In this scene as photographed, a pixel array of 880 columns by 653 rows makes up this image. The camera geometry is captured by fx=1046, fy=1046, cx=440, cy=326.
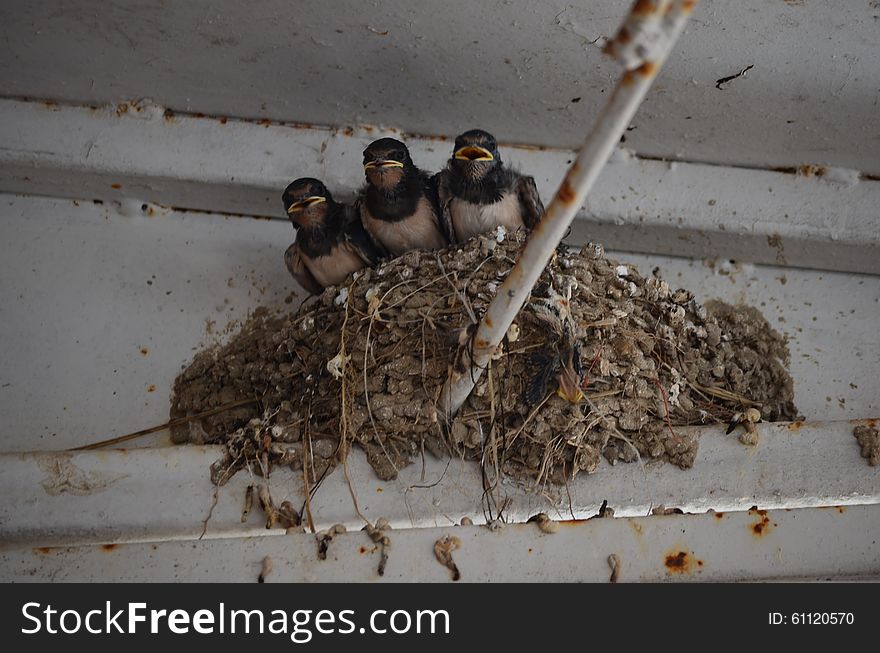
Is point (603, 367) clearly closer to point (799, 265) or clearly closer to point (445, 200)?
point (445, 200)

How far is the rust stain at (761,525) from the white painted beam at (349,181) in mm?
1209

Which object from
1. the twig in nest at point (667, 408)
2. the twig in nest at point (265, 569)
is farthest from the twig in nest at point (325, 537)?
the twig in nest at point (667, 408)

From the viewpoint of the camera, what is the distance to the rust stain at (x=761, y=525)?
106 inches

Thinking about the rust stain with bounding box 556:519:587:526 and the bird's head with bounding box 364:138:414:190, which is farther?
the bird's head with bounding box 364:138:414:190

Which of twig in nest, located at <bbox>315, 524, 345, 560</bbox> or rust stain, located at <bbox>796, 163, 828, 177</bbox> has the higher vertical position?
rust stain, located at <bbox>796, 163, 828, 177</bbox>

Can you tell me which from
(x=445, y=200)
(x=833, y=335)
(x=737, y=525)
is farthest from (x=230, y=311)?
(x=833, y=335)

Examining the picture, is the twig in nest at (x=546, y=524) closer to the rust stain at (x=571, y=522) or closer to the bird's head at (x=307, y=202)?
the rust stain at (x=571, y=522)

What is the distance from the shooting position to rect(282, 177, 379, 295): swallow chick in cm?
337

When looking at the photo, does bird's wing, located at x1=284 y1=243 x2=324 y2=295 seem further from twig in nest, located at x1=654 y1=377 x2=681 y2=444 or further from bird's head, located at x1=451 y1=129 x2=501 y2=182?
twig in nest, located at x1=654 y1=377 x2=681 y2=444

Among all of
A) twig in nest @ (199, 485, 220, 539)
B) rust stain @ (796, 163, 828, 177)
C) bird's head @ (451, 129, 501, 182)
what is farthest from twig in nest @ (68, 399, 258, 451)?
rust stain @ (796, 163, 828, 177)

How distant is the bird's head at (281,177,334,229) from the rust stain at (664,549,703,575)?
60.6 inches

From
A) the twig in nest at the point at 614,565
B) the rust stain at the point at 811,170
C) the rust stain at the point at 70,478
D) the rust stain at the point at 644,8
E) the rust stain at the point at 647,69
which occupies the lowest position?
the twig in nest at the point at 614,565

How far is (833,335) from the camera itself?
356 cm

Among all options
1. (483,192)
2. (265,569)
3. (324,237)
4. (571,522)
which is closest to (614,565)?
(571,522)
